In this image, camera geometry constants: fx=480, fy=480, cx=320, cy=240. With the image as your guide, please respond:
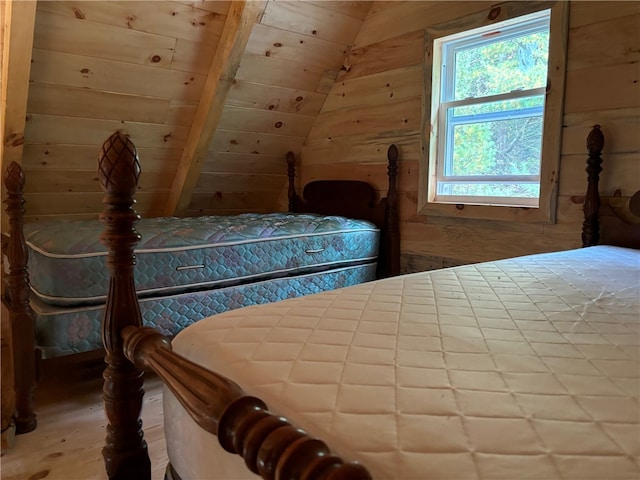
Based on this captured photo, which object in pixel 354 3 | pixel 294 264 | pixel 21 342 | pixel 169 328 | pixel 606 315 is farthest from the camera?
pixel 354 3

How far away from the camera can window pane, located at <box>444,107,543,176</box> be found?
2.40 m

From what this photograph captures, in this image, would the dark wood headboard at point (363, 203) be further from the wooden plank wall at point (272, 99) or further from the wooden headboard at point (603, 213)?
the wooden headboard at point (603, 213)

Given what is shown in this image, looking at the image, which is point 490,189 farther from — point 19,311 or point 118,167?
point 19,311

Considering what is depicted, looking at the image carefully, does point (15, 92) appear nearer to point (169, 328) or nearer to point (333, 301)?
point (169, 328)

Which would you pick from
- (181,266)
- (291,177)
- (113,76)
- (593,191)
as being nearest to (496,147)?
(593,191)

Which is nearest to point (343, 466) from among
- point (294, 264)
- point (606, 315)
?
point (606, 315)

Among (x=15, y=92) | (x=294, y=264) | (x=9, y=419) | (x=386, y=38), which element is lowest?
(x=9, y=419)

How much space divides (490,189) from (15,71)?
243cm

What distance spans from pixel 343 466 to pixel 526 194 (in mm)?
2302

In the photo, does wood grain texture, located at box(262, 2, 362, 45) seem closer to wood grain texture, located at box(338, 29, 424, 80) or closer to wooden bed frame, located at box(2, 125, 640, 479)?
wood grain texture, located at box(338, 29, 424, 80)

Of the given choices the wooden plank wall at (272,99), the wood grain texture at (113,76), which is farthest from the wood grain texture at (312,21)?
the wood grain texture at (113,76)

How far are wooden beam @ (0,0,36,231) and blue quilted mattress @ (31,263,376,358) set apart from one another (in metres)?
1.02

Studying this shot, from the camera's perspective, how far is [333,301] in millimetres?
1135

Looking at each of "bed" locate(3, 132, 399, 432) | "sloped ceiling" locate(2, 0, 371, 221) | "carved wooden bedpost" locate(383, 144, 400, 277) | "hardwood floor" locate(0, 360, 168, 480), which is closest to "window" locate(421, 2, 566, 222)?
"carved wooden bedpost" locate(383, 144, 400, 277)
